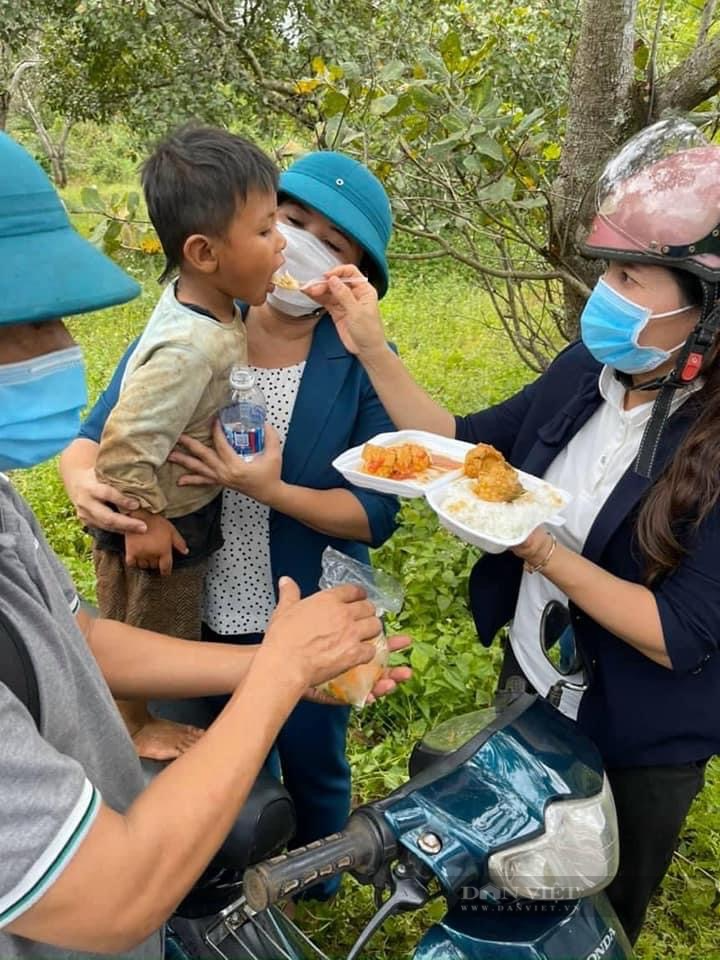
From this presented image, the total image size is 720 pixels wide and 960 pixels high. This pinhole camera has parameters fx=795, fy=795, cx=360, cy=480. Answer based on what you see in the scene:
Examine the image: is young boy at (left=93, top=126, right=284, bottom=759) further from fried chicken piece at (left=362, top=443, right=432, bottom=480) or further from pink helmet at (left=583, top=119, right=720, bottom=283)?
pink helmet at (left=583, top=119, right=720, bottom=283)

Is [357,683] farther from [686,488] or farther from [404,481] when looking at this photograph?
[686,488]

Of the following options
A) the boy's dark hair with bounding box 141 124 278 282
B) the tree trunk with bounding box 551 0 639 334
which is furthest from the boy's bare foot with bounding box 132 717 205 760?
the tree trunk with bounding box 551 0 639 334

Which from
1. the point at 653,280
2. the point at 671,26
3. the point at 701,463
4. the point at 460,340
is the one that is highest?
the point at 671,26

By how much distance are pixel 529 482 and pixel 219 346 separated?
0.79 meters

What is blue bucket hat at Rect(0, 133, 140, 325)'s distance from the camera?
3.02 feet

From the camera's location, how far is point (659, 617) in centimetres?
147

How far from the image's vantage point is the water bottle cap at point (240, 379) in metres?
1.85

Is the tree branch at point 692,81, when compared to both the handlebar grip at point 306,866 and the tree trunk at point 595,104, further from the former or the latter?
the handlebar grip at point 306,866

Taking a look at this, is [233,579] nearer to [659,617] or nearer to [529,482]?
[529,482]

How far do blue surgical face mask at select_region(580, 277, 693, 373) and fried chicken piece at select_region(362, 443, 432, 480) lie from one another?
43 cm

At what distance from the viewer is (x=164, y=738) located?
1841 mm

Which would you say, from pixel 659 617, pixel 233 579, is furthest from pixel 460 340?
pixel 659 617

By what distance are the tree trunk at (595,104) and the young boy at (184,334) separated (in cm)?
137

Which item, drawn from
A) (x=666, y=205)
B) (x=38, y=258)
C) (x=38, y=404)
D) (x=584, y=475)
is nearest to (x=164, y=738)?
(x=38, y=404)
